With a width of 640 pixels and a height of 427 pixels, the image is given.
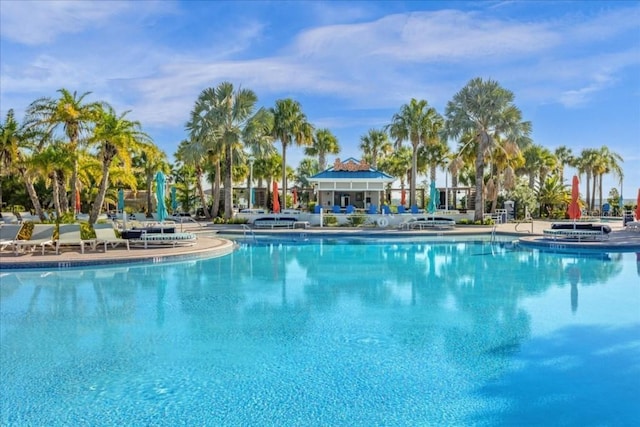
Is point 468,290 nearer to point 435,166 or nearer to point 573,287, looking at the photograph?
point 573,287

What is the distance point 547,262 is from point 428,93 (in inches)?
825

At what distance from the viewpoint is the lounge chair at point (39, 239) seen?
14.9 metres

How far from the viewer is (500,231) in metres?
24.2

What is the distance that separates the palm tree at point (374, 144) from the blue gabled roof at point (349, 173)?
10.5 m

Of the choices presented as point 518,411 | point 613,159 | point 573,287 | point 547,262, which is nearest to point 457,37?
point 547,262

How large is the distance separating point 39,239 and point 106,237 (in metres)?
1.94

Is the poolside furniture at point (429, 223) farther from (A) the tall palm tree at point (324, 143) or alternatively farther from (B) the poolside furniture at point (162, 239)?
(A) the tall palm tree at point (324, 143)

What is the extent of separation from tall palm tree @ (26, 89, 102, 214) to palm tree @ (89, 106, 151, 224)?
0.50 metres

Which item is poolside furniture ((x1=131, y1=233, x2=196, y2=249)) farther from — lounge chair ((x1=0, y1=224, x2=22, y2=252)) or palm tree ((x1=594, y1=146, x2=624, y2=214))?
palm tree ((x1=594, y1=146, x2=624, y2=214))

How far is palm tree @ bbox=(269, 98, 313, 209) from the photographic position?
34062mm

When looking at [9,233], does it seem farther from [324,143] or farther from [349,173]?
[324,143]

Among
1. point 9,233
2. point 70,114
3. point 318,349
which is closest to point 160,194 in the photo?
point 70,114

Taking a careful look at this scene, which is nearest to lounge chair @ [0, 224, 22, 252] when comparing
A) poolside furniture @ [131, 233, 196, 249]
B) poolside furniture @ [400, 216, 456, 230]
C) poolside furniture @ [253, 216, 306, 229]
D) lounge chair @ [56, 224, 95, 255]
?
lounge chair @ [56, 224, 95, 255]

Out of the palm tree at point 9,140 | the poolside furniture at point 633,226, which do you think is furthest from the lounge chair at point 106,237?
the poolside furniture at point 633,226
